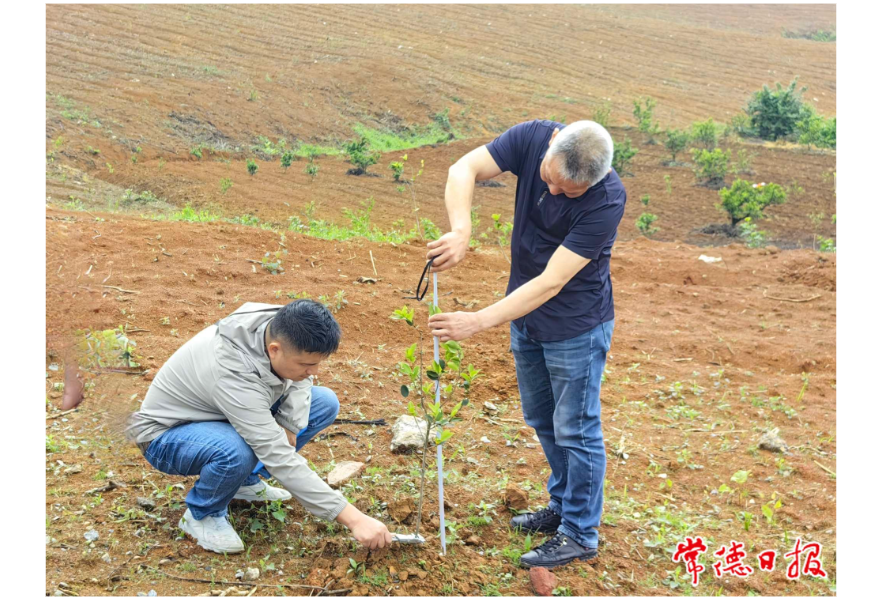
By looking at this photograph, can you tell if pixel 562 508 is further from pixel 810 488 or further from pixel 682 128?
pixel 682 128

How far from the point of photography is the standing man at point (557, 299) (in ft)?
8.73

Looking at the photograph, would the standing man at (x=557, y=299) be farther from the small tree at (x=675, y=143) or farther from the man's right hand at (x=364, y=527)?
the small tree at (x=675, y=143)

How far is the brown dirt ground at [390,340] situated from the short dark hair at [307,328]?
2.87 feet

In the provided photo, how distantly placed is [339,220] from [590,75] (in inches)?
616

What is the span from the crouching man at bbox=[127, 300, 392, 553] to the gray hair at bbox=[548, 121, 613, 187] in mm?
972

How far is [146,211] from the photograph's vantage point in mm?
9203

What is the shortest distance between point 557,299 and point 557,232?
0.25m

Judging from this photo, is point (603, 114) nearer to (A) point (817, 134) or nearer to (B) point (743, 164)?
(B) point (743, 164)

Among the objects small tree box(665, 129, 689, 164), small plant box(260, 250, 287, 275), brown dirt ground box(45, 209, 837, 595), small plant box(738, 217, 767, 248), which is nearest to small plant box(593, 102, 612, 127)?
small tree box(665, 129, 689, 164)

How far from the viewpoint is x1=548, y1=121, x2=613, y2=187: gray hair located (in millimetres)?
2500

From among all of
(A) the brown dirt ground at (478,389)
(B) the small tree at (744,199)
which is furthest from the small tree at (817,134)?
(A) the brown dirt ground at (478,389)

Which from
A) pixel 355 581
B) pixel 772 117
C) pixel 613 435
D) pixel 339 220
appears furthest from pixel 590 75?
pixel 355 581

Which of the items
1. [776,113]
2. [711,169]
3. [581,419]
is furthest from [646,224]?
[776,113]

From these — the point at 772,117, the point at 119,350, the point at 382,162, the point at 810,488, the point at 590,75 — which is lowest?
the point at 810,488
